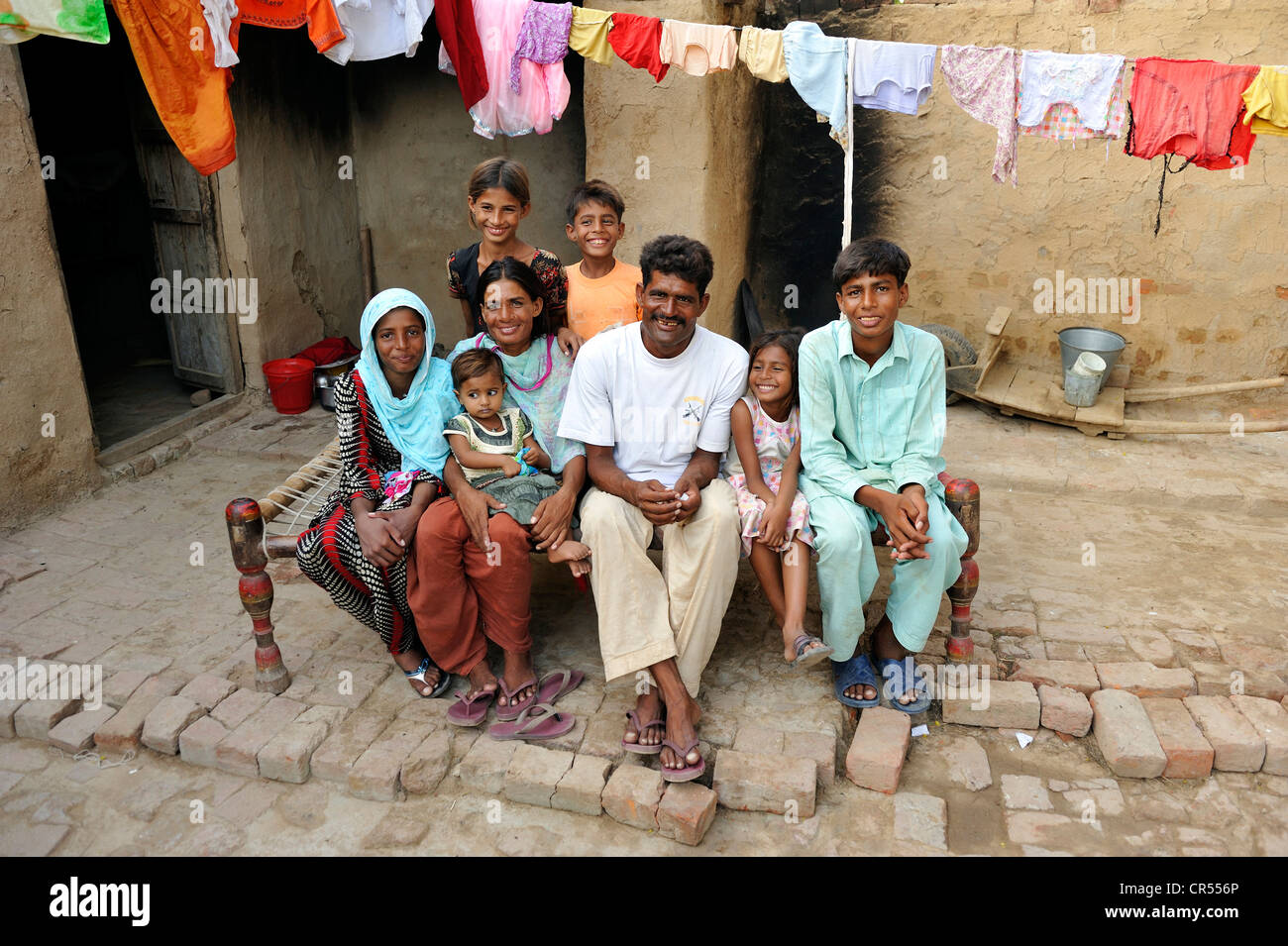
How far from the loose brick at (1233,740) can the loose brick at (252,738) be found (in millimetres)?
3075

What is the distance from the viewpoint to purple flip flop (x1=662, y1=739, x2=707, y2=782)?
2852 mm

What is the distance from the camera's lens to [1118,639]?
3688 mm

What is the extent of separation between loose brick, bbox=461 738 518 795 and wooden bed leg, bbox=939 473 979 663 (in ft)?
5.47

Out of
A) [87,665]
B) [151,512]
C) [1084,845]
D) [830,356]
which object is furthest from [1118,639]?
[151,512]

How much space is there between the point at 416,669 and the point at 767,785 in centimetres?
138

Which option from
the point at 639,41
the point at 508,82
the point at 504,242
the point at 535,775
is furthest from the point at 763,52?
the point at 535,775

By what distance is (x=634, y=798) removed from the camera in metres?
2.79

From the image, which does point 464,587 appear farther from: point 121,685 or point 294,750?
point 121,685

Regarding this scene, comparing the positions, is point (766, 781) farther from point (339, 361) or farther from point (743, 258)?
point (339, 361)

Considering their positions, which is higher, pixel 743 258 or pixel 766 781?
pixel 743 258

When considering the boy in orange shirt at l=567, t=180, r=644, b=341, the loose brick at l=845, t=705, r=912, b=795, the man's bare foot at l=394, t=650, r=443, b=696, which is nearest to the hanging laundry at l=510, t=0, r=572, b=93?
the boy in orange shirt at l=567, t=180, r=644, b=341

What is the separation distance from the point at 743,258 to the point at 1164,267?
2735 millimetres

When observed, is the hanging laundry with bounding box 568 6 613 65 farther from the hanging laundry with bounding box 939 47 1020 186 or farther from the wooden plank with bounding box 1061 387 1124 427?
the wooden plank with bounding box 1061 387 1124 427

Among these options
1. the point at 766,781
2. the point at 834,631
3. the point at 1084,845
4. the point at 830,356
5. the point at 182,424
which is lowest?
the point at 1084,845
